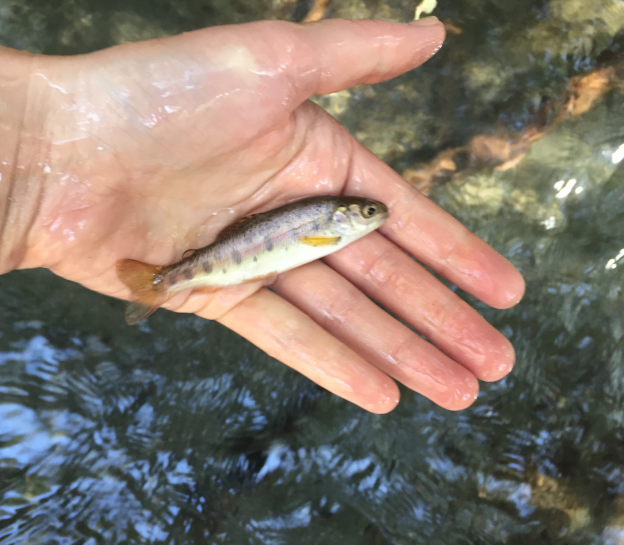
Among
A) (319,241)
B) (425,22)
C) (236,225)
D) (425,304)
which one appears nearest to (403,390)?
(425,304)

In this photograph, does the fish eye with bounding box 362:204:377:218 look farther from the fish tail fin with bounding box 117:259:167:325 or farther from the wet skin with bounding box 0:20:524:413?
the fish tail fin with bounding box 117:259:167:325

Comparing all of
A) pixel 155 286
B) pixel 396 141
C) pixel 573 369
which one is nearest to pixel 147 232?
pixel 155 286

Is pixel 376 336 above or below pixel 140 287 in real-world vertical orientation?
below

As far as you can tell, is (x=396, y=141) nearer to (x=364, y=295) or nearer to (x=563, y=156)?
(x=563, y=156)

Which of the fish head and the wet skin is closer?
the wet skin

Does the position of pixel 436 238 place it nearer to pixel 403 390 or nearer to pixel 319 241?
pixel 319 241

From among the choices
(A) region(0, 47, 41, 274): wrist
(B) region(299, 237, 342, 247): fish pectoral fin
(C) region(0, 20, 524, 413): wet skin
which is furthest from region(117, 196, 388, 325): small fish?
(A) region(0, 47, 41, 274): wrist
